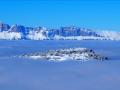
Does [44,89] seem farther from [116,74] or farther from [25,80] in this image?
[116,74]

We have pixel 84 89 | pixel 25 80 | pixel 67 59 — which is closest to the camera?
pixel 84 89

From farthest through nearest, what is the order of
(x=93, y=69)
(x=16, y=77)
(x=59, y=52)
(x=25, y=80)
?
(x=59, y=52), (x=93, y=69), (x=16, y=77), (x=25, y=80)

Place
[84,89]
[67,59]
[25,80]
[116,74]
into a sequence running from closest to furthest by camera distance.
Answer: [84,89] < [25,80] < [116,74] < [67,59]

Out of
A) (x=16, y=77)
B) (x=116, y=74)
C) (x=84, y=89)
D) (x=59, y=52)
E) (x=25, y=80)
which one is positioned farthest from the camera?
(x=59, y=52)

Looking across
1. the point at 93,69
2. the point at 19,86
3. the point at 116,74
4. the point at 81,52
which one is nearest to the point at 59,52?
the point at 81,52

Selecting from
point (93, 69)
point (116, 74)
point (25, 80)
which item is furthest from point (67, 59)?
point (25, 80)

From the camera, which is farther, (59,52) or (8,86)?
(59,52)

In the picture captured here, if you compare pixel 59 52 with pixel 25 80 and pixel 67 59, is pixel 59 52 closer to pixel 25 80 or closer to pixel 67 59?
pixel 67 59

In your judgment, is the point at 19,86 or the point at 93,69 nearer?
the point at 19,86
